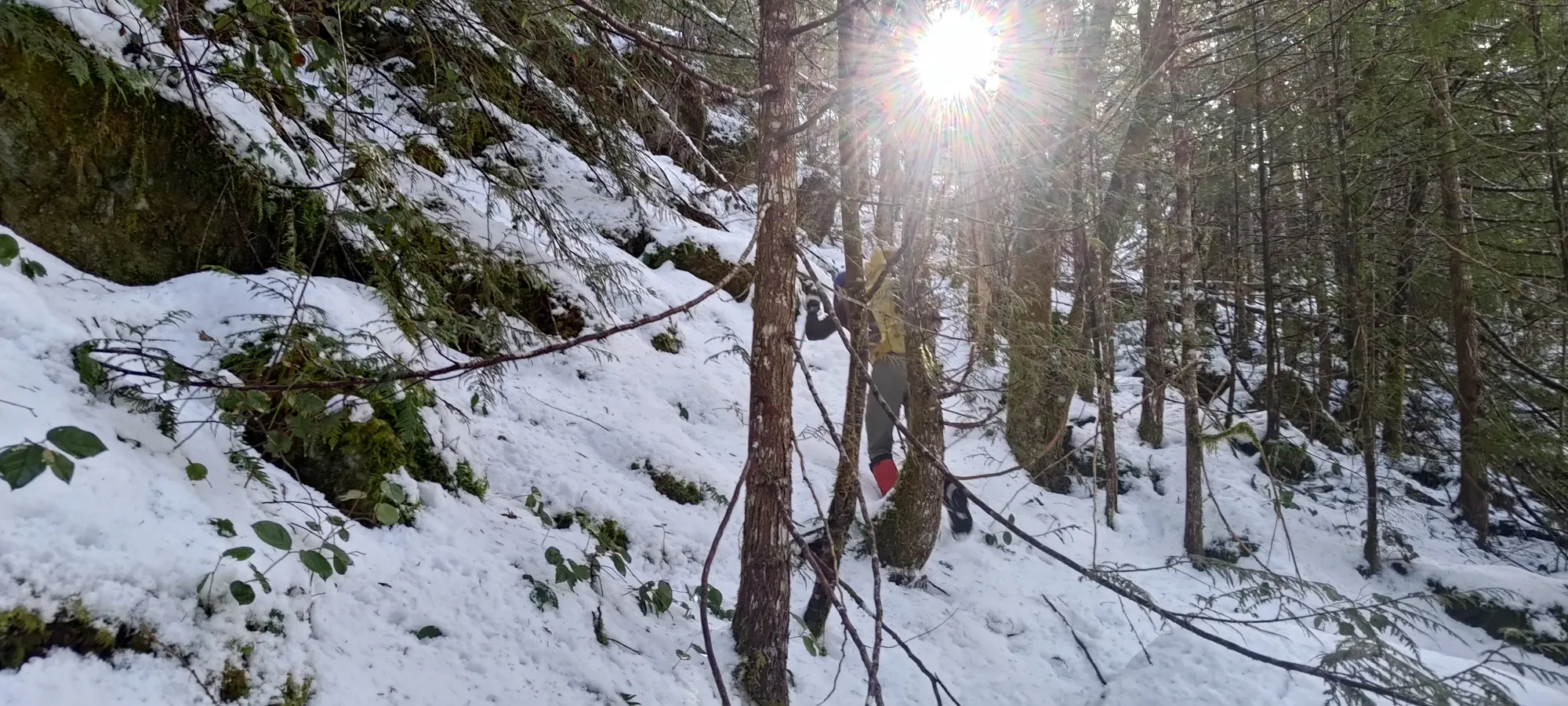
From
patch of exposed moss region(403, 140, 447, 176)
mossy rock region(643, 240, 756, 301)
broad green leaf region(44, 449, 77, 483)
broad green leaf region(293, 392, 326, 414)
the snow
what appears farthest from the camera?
mossy rock region(643, 240, 756, 301)

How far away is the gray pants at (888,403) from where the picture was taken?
5.14 meters

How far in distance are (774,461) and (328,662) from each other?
160 centimetres

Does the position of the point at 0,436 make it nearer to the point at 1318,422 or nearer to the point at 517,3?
the point at 517,3

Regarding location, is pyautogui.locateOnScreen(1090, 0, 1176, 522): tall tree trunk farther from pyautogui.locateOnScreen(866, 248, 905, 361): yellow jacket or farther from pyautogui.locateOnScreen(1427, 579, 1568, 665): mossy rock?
pyautogui.locateOnScreen(1427, 579, 1568, 665): mossy rock

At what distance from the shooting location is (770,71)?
2482 mm

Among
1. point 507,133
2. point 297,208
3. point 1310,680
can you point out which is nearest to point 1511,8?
point 1310,680

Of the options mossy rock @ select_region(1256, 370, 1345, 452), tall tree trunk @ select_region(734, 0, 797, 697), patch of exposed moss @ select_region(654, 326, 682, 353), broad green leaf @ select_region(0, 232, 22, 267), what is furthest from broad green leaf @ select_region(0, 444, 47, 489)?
mossy rock @ select_region(1256, 370, 1345, 452)

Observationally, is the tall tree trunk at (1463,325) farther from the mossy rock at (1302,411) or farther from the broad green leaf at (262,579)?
the broad green leaf at (262,579)

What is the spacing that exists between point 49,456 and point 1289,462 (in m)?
11.5

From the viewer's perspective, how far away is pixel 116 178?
2781 millimetres

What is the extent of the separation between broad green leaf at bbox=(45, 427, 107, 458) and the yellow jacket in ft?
8.92

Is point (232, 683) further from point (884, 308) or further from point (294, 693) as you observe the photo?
point (884, 308)

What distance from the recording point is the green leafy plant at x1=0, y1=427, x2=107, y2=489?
1.28 m

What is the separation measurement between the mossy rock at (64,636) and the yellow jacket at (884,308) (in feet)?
9.35
